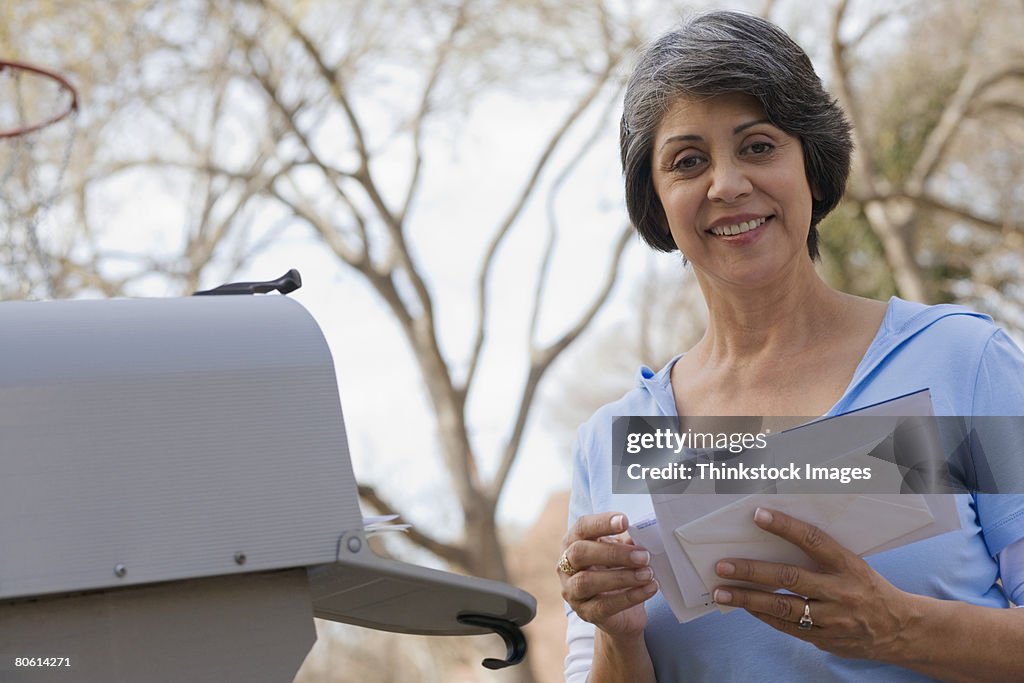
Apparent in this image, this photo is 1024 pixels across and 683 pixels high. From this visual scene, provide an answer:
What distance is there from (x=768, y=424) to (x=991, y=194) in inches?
625

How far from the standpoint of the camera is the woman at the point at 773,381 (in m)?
1.55

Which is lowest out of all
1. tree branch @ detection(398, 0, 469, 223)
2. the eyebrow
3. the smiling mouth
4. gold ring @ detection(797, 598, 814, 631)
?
gold ring @ detection(797, 598, 814, 631)

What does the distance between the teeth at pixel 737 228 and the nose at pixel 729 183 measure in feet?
0.15

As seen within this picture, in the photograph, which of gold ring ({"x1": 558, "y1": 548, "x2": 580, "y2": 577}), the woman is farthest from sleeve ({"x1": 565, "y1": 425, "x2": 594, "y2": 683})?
gold ring ({"x1": 558, "y1": 548, "x2": 580, "y2": 577})

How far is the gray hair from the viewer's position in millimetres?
1883

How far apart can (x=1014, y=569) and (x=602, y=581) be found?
579mm

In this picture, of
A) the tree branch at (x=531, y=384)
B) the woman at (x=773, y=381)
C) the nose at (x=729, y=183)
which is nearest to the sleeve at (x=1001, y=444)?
the woman at (x=773, y=381)

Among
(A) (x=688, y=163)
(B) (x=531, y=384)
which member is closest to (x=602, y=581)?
(A) (x=688, y=163)

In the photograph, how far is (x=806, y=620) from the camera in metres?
1.51

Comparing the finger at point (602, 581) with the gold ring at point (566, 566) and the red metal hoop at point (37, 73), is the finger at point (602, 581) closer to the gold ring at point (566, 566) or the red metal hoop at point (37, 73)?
the gold ring at point (566, 566)

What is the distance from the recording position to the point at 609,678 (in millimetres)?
1841

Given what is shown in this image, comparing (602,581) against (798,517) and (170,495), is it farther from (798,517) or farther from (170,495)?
(170,495)

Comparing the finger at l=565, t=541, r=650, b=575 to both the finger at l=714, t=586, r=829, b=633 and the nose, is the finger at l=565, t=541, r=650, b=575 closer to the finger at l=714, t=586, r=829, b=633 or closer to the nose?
the finger at l=714, t=586, r=829, b=633

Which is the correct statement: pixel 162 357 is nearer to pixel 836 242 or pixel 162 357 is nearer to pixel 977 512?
pixel 977 512
